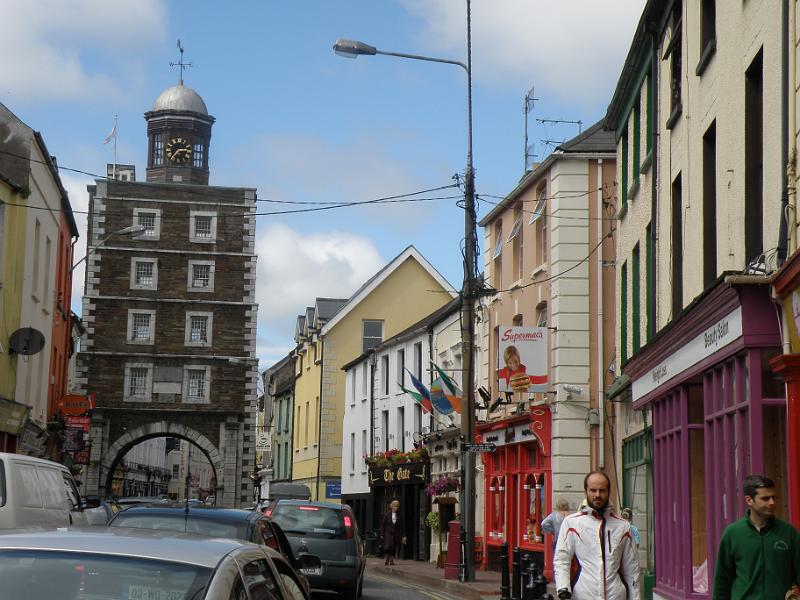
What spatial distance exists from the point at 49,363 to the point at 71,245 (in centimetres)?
656

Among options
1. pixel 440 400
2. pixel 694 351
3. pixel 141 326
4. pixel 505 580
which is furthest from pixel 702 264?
pixel 141 326

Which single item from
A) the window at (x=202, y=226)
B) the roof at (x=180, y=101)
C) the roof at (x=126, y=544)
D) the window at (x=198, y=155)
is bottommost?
the roof at (x=126, y=544)

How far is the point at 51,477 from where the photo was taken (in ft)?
50.9

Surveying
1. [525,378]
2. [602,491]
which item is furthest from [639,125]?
[602,491]

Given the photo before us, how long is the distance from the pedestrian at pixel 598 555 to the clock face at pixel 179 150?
60064 mm

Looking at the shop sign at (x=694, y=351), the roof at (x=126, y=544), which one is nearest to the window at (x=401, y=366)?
the shop sign at (x=694, y=351)

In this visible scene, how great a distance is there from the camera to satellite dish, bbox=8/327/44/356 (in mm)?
29078

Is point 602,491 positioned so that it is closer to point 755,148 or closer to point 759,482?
point 759,482

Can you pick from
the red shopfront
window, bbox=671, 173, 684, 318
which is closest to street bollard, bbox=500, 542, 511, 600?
window, bbox=671, 173, 684, 318

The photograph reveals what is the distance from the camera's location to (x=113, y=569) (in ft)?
17.8

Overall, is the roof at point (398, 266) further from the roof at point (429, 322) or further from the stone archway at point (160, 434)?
the stone archway at point (160, 434)

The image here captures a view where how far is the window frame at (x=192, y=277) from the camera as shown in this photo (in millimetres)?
63281

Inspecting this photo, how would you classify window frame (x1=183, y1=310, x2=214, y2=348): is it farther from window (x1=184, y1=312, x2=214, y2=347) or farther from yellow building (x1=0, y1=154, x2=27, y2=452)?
yellow building (x1=0, y1=154, x2=27, y2=452)

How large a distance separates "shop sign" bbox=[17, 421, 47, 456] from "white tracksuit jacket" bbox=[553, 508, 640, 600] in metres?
24.6
